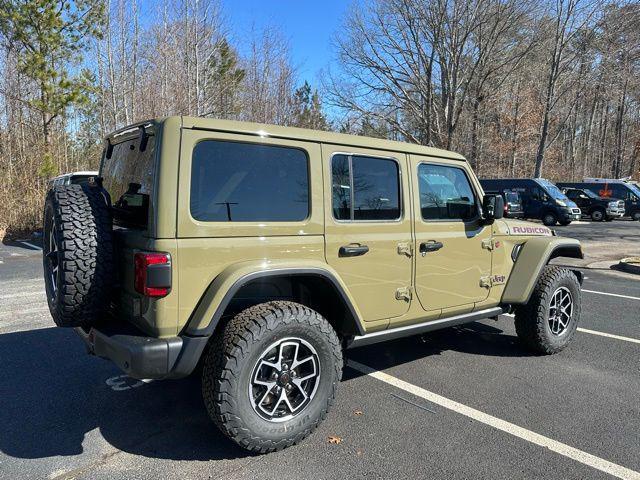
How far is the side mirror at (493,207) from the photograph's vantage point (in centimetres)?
400

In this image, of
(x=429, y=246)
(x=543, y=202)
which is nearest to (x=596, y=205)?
(x=543, y=202)

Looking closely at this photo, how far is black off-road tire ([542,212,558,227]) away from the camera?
75.1 ft

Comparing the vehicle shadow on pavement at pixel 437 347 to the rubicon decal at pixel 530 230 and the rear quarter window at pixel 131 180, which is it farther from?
the rear quarter window at pixel 131 180

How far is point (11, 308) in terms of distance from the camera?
20.5ft

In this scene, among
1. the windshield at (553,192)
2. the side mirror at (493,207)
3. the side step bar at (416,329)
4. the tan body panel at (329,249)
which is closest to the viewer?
the tan body panel at (329,249)

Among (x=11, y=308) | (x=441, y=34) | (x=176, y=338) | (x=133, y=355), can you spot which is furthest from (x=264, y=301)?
(x=441, y=34)

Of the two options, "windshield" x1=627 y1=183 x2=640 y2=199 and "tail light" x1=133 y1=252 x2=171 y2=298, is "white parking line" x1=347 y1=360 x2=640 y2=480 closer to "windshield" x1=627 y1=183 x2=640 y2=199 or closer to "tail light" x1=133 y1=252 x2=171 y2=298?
"tail light" x1=133 y1=252 x2=171 y2=298

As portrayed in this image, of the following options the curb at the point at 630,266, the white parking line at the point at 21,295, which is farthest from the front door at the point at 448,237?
the curb at the point at 630,266

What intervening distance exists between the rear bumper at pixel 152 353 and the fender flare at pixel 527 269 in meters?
2.96

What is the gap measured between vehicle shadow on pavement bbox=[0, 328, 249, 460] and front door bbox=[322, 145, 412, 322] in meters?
1.35

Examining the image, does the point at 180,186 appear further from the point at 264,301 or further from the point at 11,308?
the point at 11,308

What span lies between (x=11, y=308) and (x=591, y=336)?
713cm

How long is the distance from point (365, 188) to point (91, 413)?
8.27 ft

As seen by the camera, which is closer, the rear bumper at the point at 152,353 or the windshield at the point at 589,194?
the rear bumper at the point at 152,353
